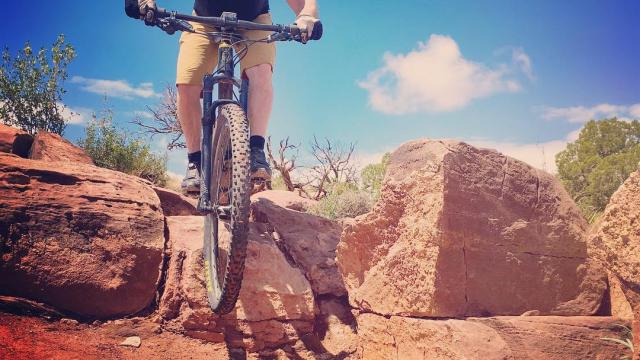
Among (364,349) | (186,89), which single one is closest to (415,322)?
(364,349)

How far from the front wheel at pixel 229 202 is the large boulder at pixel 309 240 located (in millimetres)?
903

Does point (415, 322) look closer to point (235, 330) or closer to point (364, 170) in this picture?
point (235, 330)

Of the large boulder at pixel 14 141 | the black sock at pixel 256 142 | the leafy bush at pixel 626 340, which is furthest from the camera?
the large boulder at pixel 14 141

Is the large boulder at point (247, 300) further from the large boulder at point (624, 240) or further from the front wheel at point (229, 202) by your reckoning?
the large boulder at point (624, 240)

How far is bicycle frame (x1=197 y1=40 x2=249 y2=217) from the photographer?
2829 mm

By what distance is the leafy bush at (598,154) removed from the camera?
535 inches

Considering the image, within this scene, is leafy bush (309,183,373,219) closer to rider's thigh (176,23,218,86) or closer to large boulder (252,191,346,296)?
large boulder (252,191,346,296)

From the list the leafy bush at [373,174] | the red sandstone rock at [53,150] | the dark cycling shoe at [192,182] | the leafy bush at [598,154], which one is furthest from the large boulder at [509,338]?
the leafy bush at [598,154]

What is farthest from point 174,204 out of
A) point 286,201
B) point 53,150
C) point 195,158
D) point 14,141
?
point 286,201

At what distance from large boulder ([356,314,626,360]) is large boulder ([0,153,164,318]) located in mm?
1894

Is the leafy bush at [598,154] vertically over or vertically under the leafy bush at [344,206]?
over

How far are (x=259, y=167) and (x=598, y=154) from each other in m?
16.7

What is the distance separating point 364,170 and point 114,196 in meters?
10.4

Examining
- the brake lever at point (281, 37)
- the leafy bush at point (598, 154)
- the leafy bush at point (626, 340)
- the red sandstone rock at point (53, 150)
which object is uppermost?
the leafy bush at point (598, 154)
